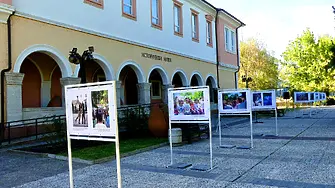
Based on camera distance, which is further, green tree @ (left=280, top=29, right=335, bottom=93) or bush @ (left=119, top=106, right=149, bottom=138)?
green tree @ (left=280, top=29, right=335, bottom=93)

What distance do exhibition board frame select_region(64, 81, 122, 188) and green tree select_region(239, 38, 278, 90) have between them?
40.8 m

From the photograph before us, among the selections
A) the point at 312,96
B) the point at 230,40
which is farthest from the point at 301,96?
the point at 230,40

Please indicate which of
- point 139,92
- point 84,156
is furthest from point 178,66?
point 84,156

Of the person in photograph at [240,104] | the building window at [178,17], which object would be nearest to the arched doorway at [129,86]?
the building window at [178,17]

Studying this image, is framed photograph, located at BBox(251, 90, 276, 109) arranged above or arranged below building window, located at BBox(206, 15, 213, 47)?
below

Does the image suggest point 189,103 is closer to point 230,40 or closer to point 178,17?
point 178,17

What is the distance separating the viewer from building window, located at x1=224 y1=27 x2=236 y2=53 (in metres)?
30.5

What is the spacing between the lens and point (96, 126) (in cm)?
500

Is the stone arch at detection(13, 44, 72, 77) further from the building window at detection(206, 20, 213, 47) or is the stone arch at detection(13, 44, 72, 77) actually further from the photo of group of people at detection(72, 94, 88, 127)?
the building window at detection(206, 20, 213, 47)

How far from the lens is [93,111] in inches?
199

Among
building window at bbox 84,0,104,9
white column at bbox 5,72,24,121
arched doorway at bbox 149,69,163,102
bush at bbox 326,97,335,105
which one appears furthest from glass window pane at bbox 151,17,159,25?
bush at bbox 326,97,335,105

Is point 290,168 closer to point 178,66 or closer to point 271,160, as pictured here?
point 271,160

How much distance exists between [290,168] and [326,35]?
52832 millimetres

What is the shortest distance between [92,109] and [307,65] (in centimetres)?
4795
